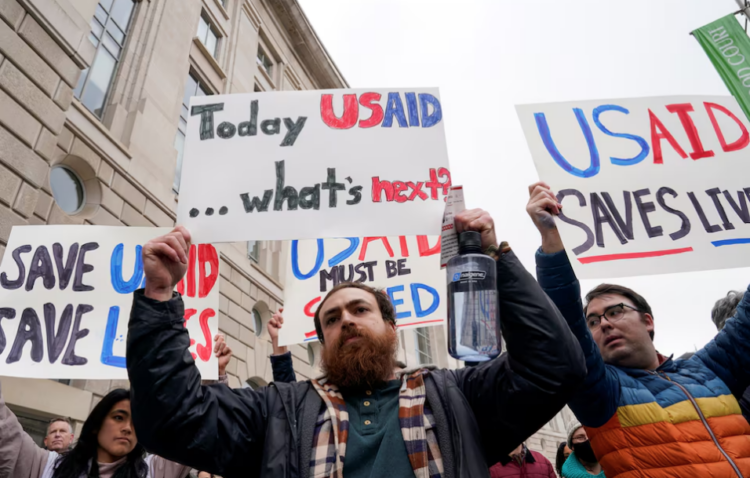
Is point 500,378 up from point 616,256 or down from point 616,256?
down

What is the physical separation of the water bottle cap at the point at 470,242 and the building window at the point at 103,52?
25.6ft

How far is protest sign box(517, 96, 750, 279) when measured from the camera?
2.24 meters

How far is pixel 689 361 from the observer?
7.04 ft

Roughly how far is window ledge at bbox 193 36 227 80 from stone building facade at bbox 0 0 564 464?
3 centimetres

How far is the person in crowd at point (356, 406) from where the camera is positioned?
1.30 m

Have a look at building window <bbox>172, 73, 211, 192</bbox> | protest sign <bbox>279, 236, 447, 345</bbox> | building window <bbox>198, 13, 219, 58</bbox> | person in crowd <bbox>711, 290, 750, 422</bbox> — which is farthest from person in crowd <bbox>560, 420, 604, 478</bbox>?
building window <bbox>198, 13, 219, 58</bbox>

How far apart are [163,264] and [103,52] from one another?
26.8ft

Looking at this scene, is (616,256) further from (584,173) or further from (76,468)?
(76,468)

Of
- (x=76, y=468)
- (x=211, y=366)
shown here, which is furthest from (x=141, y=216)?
(x=76, y=468)

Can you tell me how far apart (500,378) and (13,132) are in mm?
5955

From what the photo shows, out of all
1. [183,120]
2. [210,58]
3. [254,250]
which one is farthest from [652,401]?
[210,58]

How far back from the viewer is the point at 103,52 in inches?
312

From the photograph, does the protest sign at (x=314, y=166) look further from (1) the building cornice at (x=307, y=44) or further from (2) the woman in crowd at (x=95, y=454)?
(1) the building cornice at (x=307, y=44)

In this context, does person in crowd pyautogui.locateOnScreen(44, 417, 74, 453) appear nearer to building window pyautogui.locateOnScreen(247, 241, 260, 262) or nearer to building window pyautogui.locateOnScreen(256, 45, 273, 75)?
building window pyautogui.locateOnScreen(247, 241, 260, 262)
